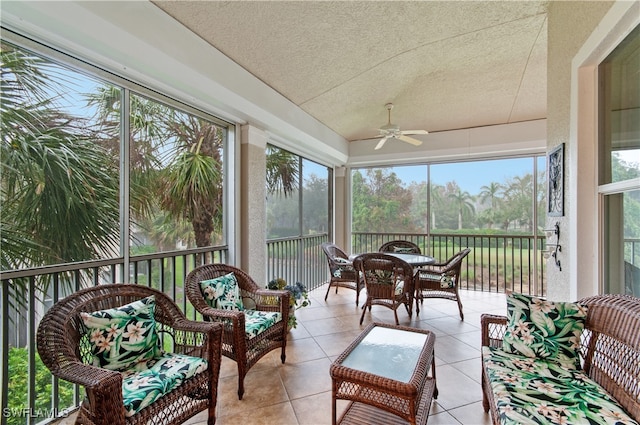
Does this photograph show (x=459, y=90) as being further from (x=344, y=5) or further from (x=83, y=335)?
(x=83, y=335)

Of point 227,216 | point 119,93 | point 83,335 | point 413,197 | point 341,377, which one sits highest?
point 119,93

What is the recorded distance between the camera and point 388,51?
3.02m

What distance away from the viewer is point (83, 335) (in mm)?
1673

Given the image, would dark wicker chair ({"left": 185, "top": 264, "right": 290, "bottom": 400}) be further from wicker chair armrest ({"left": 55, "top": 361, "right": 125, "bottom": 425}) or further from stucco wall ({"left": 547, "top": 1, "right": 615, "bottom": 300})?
stucco wall ({"left": 547, "top": 1, "right": 615, "bottom": 300})

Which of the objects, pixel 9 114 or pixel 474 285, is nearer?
pixel 9 114

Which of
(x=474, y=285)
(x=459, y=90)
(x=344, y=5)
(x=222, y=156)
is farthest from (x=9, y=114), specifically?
(x=474, y=285)

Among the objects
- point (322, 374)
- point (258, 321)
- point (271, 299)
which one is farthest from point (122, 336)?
point (322, 374)

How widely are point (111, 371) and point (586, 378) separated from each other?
2407 mm

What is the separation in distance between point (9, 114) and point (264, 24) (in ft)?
6.05

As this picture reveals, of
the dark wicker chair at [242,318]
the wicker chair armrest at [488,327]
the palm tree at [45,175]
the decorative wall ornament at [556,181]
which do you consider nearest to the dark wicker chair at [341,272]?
the dark wicker chair at [242,318]

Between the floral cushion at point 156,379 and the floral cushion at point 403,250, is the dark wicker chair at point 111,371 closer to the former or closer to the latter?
the floral cushion at point 156,379

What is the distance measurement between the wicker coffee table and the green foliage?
1.90m

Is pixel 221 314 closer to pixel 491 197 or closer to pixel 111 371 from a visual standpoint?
pixel 111 371

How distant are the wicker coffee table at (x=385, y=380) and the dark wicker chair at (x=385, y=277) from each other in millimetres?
1250
